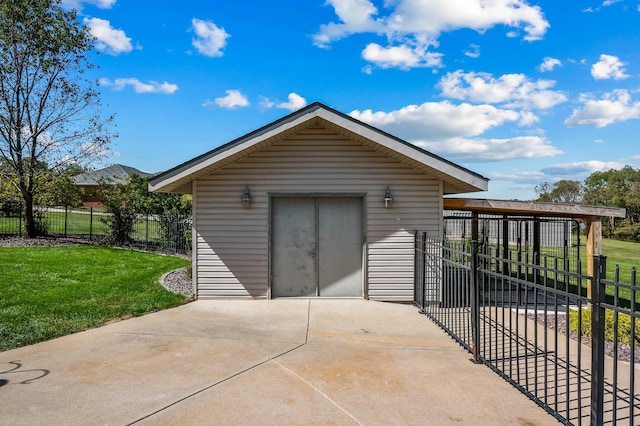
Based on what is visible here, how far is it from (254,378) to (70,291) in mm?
5734

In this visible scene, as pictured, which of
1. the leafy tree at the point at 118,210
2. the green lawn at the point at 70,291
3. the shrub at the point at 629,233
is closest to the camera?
the green lawn at the point at 70,291

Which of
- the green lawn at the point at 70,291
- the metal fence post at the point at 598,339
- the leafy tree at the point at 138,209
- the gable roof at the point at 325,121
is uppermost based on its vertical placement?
the gable roof at the point at 325,121

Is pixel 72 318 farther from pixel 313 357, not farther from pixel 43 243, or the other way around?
pixel 43 243

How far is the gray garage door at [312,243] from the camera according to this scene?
322 inches

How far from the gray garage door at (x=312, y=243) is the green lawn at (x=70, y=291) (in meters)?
2.09

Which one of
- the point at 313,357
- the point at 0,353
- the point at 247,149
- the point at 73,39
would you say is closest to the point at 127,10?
the point at 247,149

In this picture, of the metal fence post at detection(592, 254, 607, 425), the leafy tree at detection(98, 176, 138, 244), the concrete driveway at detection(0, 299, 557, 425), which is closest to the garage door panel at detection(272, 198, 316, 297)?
the concrete driveway at detection(0, 299, 557, 425)

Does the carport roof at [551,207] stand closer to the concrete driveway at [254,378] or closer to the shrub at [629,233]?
the concrete driveway at [254,378]

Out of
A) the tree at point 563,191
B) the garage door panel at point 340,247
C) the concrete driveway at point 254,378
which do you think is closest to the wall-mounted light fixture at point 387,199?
the garage door panel at point 340,247

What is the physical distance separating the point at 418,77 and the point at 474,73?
2.18 meters

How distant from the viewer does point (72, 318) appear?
6.27 meters

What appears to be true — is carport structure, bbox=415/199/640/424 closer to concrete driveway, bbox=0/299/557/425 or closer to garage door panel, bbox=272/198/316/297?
concrete driveway, bbox=0/299/557/425

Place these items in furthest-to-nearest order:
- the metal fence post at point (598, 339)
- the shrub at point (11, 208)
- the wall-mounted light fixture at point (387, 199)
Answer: the shrub at point (11, 208) → the wall-mounted light fixture at point (387, 199) → the metal fence post at point (598, 339)

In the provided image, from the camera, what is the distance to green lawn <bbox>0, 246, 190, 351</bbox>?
5922mm
